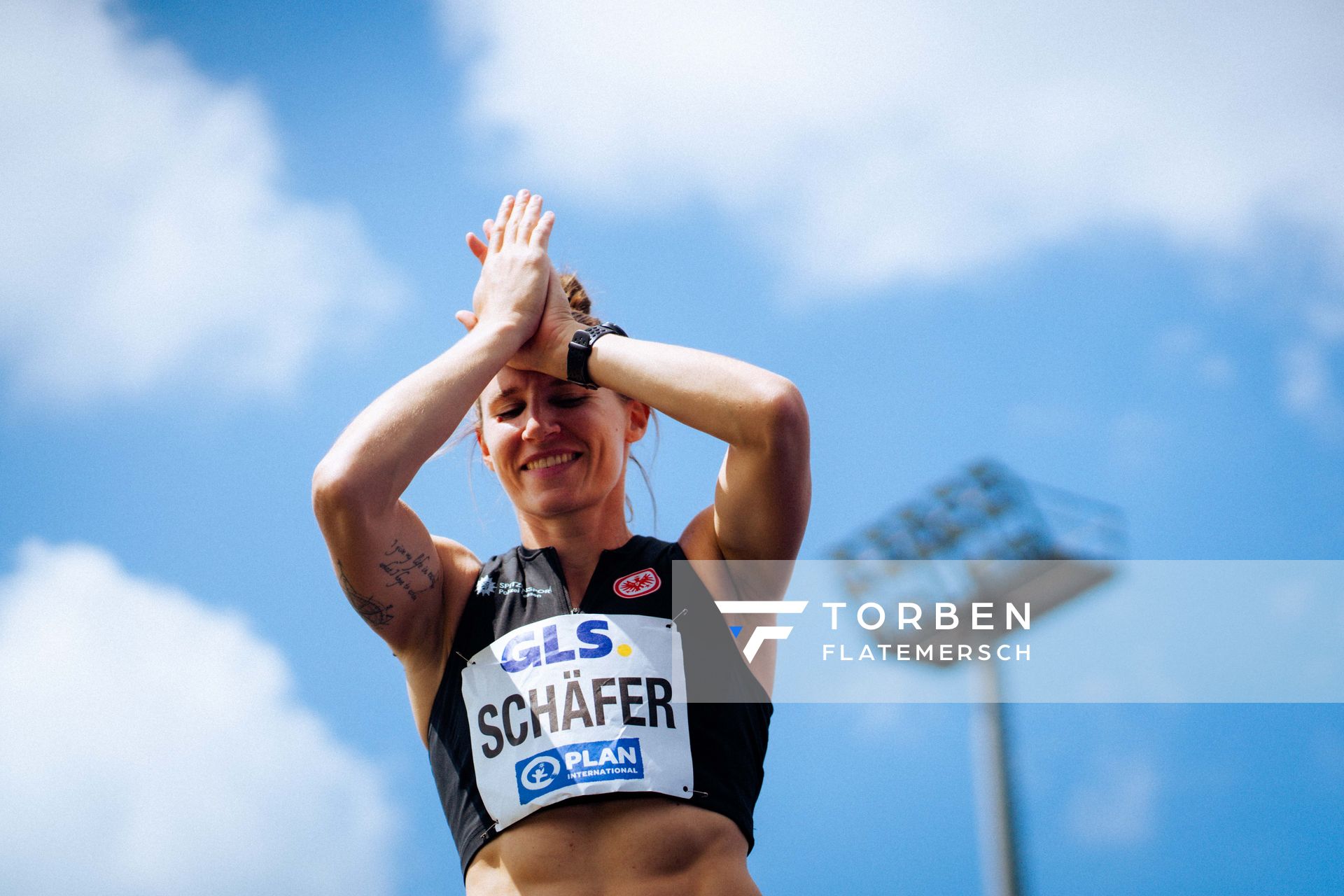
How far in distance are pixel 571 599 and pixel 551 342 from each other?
2.79ft

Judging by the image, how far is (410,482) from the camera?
11.7ft

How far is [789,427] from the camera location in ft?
11.7

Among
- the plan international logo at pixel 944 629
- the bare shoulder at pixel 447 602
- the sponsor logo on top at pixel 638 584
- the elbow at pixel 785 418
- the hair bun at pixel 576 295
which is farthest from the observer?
the plan international logo at pixel 944 629

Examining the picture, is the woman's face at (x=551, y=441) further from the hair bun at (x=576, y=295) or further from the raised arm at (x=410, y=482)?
A: the hair bun at (x=576, y=295)

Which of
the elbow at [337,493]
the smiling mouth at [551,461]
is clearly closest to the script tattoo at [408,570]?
the elbow at [337,493]

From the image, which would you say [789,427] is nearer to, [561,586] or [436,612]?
[561,586]

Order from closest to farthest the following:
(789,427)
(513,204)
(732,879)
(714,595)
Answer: (732,879), (789,427), (714,595), (513,204)

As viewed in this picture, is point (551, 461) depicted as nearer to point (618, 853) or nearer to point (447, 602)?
point (447, 602)

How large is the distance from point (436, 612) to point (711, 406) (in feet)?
3.73

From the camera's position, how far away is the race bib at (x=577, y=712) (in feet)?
11.0

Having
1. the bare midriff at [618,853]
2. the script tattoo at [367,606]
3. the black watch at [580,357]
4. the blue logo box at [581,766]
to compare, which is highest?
the black watch at [580,357]

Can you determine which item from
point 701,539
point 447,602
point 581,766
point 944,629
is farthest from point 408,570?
point 944,629

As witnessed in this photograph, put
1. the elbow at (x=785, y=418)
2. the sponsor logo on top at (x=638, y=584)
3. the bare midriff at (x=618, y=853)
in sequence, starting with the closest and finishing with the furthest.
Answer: the bare midriff at (x=618, y=853) < the elbow at (x=785, y=418) < the sponsor logo on top at (x=638, y=584)

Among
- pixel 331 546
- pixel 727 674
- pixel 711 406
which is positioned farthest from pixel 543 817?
pixel 711 406
